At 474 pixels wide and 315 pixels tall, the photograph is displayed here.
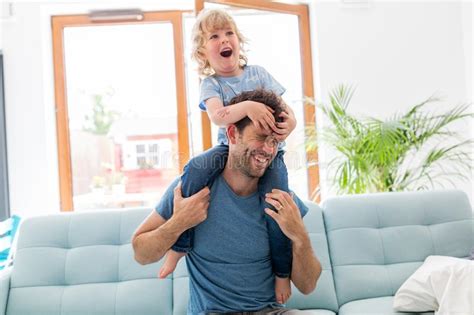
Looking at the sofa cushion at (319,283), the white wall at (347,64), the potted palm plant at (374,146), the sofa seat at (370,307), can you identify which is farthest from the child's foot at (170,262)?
the white wall at (347,64)

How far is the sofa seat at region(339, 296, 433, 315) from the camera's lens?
2.19 meters

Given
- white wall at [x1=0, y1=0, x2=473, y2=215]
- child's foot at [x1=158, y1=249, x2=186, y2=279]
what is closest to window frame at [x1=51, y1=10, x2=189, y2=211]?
white wall at [x1=0, y1=0, x2=473, y2=215]

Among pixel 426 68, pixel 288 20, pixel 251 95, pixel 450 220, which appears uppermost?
pixel 288 20

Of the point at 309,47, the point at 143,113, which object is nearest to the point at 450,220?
the point at 309,47

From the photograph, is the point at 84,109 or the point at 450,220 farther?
the point at 84,109

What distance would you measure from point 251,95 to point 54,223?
1264mm

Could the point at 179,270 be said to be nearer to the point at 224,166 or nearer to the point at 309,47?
the point at 224,166

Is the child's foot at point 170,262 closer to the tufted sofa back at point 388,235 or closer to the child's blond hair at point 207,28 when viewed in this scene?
the child's blond hair at point 207,28

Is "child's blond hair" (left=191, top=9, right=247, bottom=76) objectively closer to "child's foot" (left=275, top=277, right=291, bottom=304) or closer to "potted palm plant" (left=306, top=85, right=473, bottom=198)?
"child's foot" (left=275, top=277, right=291, bottom=304)

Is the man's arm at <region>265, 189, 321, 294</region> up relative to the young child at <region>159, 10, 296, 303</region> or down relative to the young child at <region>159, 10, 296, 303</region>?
down

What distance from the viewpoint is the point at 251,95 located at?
179 cm

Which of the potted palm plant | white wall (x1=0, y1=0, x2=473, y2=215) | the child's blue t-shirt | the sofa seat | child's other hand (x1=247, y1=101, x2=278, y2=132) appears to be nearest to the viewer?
child's other hand (x1=247, y1=101, x2=278, y2=132)

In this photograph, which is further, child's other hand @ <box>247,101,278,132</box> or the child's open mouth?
the child's open mouth

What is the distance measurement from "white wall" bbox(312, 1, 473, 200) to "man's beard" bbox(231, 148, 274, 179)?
6.63 ft
